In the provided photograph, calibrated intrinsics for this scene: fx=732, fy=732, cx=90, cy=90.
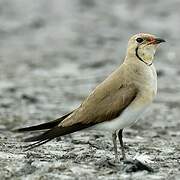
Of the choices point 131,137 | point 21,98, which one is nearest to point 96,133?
point 131,137

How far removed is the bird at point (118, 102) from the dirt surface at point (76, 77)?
30cm

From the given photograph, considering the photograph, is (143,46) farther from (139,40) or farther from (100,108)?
(100,108)

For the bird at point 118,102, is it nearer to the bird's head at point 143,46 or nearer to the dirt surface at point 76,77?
the bird's head at point 143,46

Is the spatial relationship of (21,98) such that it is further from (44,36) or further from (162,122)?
(44,36)

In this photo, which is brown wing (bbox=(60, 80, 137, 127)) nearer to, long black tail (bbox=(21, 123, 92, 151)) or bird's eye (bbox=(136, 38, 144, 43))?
long black tail (bbox=(21, 123, 92, 151))

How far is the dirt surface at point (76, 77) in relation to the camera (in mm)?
6422

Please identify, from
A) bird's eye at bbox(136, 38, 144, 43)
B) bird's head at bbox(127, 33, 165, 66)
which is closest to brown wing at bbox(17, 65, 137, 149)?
bird's head at bbox(127, 33, 165, 66)

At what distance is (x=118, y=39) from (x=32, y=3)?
4190 mm

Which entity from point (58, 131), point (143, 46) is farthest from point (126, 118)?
point (143, 46)

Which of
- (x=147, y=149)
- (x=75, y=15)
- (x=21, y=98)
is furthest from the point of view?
(x=75, y=15)

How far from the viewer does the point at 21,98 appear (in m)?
11.6

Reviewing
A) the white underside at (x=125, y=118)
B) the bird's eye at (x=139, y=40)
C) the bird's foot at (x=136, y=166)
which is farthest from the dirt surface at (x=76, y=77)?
the bird's eye at (x=139, y=40)

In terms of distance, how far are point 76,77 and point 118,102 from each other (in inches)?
285

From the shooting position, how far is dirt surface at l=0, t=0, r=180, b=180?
6.42 meters
